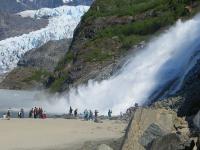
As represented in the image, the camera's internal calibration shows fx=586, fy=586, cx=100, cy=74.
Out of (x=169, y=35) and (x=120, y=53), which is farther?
(x=120, y=53)

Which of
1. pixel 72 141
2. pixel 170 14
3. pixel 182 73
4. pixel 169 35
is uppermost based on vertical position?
pixel 170 14

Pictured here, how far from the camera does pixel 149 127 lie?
67.6 feet

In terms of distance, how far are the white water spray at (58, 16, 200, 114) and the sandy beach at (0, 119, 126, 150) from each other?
24.3 metres

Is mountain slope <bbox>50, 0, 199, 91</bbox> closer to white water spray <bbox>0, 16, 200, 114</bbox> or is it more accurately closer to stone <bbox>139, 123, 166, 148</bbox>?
white water spray <bbox>0, 16, 200, 114</bbox>

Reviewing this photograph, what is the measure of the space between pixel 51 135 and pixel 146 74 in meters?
40.4

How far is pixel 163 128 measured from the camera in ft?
67.2

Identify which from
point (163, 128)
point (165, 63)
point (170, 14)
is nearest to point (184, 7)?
point (170, 14)

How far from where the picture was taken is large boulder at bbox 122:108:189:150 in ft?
66.7

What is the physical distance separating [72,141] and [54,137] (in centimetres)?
310

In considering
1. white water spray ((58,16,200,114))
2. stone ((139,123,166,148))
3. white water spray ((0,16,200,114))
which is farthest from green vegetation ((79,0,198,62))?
stone ((139,123,166,148))

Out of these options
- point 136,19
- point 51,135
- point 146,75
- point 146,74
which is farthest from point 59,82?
point 51,135

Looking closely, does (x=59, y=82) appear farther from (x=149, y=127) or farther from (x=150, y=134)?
(x=150, y=134)

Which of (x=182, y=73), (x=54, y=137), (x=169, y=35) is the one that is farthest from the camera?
(x=169, y=35)

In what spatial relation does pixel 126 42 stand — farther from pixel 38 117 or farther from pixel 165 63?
pixel 38 117
